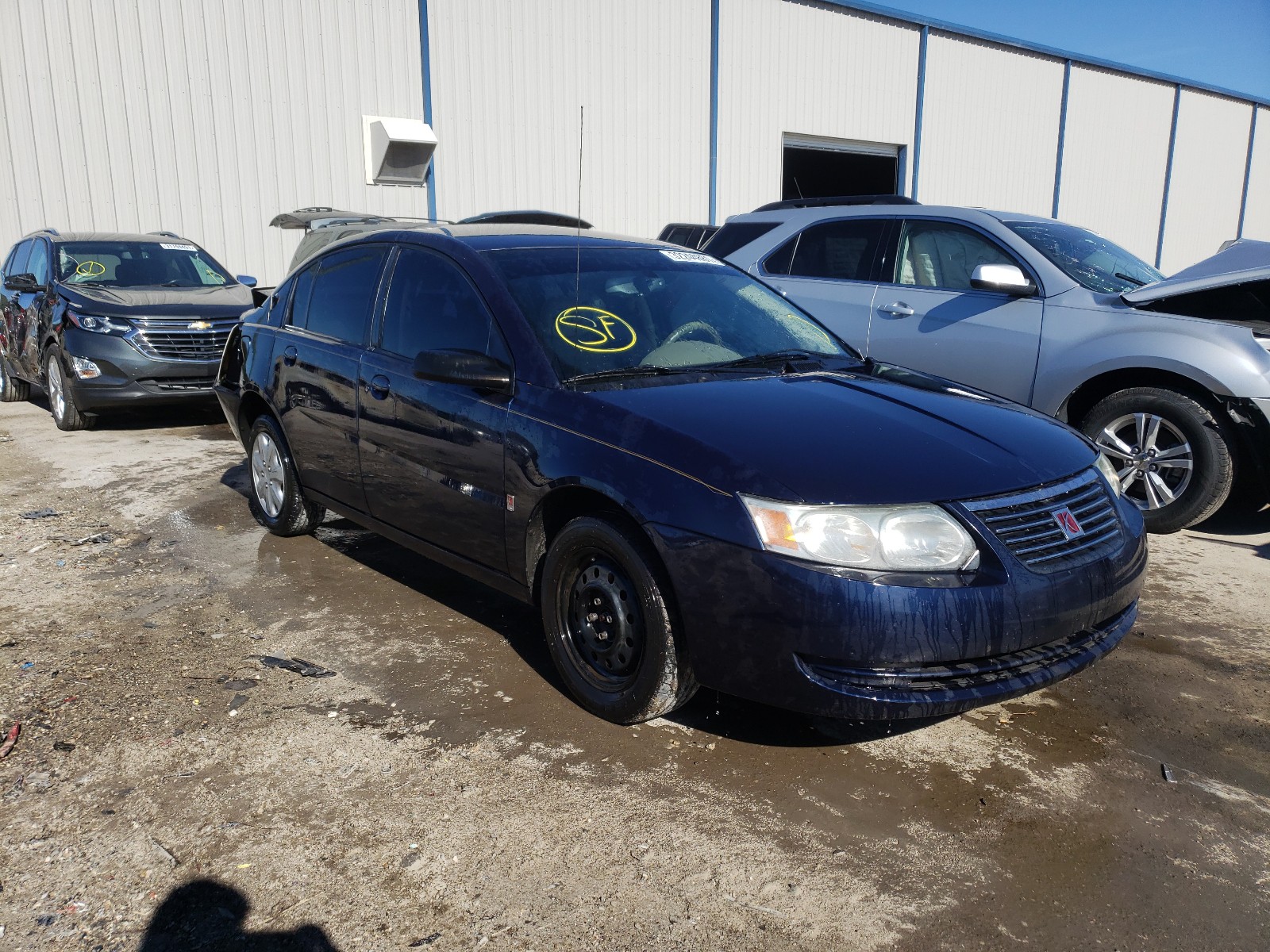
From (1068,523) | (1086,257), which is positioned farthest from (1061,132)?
(1068,523)

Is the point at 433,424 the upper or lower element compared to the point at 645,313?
lower

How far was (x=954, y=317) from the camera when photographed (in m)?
6.32

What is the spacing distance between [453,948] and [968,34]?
74.3ft

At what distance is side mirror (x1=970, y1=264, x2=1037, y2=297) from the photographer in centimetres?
585

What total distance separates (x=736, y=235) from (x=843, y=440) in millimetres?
4883

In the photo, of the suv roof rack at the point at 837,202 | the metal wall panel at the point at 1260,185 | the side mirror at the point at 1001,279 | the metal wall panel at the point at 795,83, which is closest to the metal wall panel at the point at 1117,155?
the metal wall panel at the point at 1260,185

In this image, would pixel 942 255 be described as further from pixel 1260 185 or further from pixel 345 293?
pixel 1260 185

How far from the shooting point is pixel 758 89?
1836cm

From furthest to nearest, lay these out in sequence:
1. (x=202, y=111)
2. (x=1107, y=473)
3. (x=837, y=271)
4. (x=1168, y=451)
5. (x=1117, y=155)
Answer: (x=1117, y=155) → (x=202, y=111) → (x=837, y=271) → (x=1168, y=451) → (x=1107, y=473)

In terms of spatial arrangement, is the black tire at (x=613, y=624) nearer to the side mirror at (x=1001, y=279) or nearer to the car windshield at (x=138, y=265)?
the side mirror at (x=1001, y=279)

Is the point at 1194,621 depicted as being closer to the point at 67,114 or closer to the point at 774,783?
the point at 774,783

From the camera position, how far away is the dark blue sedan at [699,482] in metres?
2.82

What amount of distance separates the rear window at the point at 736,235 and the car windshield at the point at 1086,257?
182 centimetres

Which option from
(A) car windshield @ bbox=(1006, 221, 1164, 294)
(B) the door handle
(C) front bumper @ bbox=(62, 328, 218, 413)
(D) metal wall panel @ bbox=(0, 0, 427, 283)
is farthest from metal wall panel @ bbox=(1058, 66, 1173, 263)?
(C) front bumper @ bbox=(62, 328, 218, 413)
